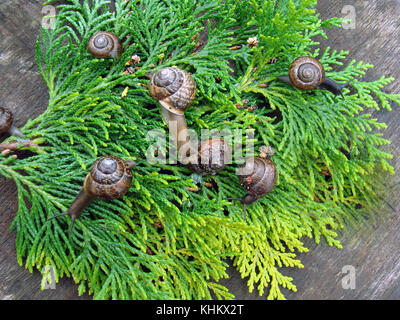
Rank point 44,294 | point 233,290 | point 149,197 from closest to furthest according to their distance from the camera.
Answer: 1. point 149,197
2. point 44,294
3. point 233,290

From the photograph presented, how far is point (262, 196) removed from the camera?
9.37 feet

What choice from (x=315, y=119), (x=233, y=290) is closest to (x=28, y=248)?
(x=233, y=290)

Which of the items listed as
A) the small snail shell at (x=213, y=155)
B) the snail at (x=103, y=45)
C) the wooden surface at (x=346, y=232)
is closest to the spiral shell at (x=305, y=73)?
the wooden surface at (x=346, y=232)

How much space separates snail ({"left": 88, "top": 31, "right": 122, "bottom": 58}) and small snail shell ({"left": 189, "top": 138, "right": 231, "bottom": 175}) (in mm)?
1021

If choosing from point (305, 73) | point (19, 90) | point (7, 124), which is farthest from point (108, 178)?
point (305, 73)

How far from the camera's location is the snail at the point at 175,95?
2.54 metres

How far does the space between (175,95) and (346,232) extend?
A: 1.98m

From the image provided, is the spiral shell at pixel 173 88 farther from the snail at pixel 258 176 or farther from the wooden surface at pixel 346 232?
the wooden surface at pixel 346 232

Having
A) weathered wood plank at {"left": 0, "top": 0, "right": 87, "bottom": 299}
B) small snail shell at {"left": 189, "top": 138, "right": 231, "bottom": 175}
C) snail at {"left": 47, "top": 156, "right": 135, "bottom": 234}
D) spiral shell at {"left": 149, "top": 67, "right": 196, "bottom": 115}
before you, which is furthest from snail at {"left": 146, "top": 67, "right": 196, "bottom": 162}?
weathered wood plank at {"left": 0, "top": 0, "right": 87, "bottom": 299}

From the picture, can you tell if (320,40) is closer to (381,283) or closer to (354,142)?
(354,142)

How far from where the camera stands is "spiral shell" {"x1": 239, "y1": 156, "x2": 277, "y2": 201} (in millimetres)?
2699

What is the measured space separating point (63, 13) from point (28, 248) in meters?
1.91

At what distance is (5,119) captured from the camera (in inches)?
104

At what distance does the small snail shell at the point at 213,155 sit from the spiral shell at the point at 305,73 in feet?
2.55
